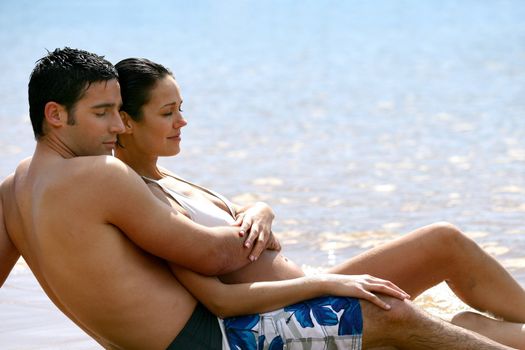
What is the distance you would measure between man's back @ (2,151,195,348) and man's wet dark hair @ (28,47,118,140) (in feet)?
0.71

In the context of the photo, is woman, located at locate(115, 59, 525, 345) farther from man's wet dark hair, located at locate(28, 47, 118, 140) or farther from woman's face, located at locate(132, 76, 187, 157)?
man's wet dark hair, located at locate(28, 47, 118, 140)

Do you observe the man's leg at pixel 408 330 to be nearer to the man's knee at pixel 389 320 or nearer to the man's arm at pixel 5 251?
the man's knee at pixel 389 320

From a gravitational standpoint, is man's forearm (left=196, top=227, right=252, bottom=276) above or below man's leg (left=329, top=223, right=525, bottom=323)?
above

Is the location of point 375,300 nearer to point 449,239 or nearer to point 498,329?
point 449,239

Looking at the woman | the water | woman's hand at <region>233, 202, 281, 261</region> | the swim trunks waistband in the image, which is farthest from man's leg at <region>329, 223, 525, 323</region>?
the water

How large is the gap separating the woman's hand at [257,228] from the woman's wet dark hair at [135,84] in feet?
2.15

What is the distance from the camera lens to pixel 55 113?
409 cm

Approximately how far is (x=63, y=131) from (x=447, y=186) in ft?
22.0

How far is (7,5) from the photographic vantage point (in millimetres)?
61531

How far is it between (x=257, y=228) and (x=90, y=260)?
32.9 inches

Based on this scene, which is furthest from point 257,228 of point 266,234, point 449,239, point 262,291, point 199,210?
point 449,239

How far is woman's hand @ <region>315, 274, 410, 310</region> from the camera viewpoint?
409 cm

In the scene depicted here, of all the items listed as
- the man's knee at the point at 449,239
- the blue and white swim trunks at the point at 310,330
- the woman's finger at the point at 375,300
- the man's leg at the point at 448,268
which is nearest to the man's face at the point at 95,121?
the blue and white swim trunks at the point at 310,330

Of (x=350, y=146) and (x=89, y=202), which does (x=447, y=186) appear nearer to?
(x=350, y=146)
